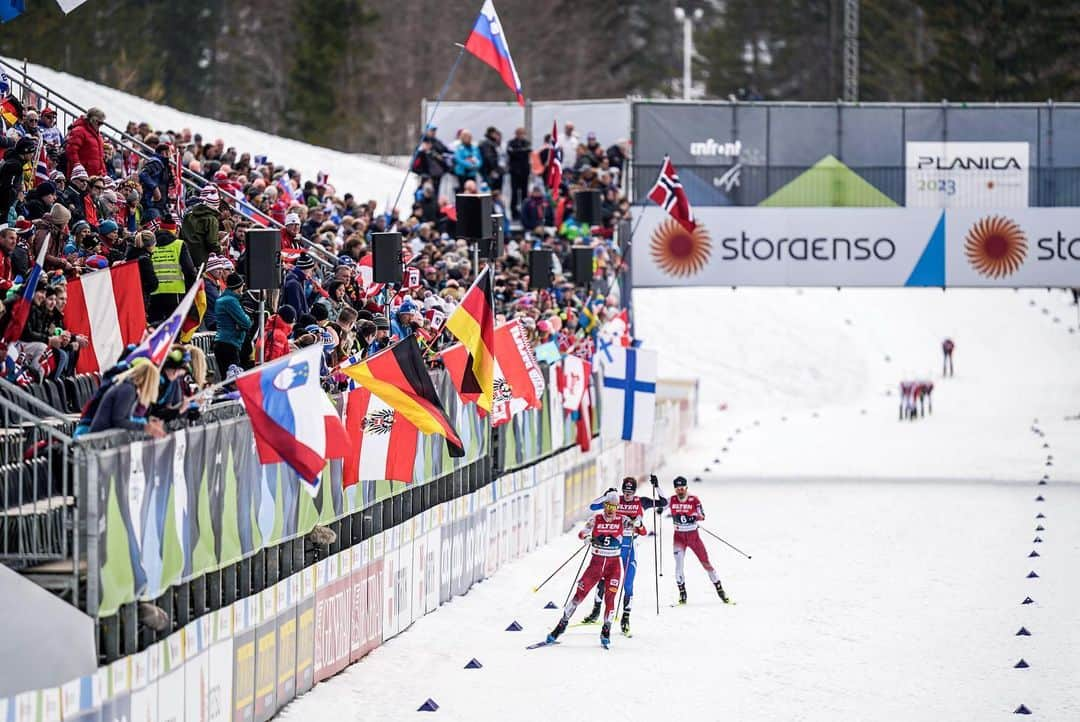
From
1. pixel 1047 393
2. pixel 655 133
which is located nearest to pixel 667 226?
pixel 655 133

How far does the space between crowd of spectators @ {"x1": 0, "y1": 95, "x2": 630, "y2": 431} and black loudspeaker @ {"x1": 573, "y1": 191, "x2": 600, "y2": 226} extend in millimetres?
2092

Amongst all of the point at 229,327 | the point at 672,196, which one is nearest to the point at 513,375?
the point at 229,327

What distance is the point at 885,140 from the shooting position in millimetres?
35688

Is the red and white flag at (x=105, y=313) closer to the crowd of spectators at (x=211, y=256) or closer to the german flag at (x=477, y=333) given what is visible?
the crowd of spectators at (x=211, y=256)

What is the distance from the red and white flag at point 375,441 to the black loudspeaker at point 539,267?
937cm

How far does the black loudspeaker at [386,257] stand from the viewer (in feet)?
63.8

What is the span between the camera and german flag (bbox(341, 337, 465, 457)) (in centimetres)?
1620

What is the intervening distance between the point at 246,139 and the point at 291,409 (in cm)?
4071

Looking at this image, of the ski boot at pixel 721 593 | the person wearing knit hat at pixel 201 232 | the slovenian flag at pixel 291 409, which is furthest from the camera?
the ski boot at pixel 721 593

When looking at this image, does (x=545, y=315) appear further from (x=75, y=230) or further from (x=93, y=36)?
(x=93, y=36)

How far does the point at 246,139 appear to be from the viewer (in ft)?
175

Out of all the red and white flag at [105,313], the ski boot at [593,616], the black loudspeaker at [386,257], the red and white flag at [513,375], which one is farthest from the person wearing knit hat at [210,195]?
the ski boot at [593,616]

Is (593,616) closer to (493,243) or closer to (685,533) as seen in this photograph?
(685,533)

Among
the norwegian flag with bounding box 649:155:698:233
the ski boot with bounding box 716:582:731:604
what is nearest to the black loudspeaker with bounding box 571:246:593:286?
the norwegian flag with bounding box 649:155:698:233
